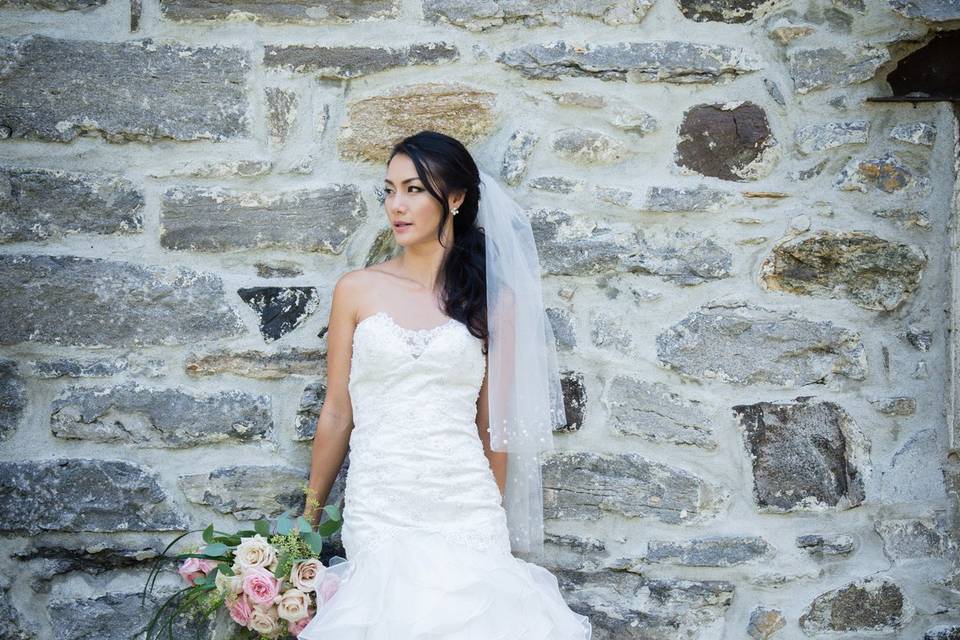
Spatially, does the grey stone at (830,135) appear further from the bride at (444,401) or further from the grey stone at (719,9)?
the bride at (444,401)

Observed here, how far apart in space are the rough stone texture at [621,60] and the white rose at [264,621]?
1842 mm

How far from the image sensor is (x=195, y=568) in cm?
284

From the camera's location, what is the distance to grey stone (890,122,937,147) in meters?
3.12

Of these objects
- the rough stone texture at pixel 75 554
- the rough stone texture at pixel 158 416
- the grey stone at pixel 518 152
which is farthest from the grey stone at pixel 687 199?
the rough stone texture at pixel 75 554

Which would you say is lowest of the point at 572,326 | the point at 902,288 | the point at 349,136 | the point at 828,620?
the point at 828,620

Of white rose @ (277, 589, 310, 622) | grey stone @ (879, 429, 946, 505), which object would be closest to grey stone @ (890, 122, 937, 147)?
grey stone @ (879, 429, 946, 505)

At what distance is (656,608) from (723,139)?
1.56 meters

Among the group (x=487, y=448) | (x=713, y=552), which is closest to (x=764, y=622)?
(x=713, y=552)

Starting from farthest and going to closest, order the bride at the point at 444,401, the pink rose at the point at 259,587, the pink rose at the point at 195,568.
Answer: the pink rose at the point at 195,568 < the bride at the point at 444,401 < the pink rose at the point at 259,587

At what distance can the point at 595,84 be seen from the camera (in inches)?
123

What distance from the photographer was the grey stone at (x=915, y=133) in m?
3.12

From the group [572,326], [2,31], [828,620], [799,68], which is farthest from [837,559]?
[2,31]

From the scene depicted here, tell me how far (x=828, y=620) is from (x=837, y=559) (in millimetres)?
203

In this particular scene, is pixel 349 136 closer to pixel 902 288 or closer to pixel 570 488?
pixel 570 488
